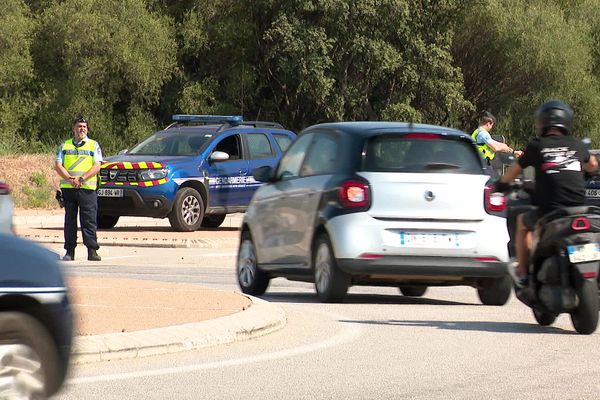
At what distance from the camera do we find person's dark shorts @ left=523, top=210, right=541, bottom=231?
12625 millimetres

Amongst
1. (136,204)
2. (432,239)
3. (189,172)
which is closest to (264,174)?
(432,239)

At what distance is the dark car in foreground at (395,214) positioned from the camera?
1448cm

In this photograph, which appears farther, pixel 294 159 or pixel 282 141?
pixel 282 141

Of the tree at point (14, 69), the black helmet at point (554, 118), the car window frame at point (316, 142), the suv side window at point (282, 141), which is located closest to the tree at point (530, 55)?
the tree at point (14, 69)

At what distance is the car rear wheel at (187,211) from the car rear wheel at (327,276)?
Result: 1258 centimetres

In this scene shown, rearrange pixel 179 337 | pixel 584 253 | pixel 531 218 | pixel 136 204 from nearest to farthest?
pixel 179 337, pixel 584 253, pixel 531 218, pixel 136 204

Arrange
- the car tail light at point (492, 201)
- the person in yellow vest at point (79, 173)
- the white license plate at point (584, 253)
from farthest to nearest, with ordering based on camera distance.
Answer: the person in yellow vest at point (79, 173) < the car tail light at point (492, 201) < the white license plate at point (584, 253)

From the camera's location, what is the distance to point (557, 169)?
12.4 m

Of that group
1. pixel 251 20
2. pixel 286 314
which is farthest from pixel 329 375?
pixel 251 20

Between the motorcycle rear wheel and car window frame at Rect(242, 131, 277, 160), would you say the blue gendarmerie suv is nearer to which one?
car window frame at Rect(242, 131, 277, 160)

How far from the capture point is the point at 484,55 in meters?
58.7

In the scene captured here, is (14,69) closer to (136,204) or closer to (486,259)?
(136,204)

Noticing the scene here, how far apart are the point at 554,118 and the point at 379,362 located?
299 cm

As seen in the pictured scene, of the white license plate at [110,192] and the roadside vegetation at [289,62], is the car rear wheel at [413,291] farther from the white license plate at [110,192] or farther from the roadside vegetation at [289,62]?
the roadside vegetation at [289,62]
